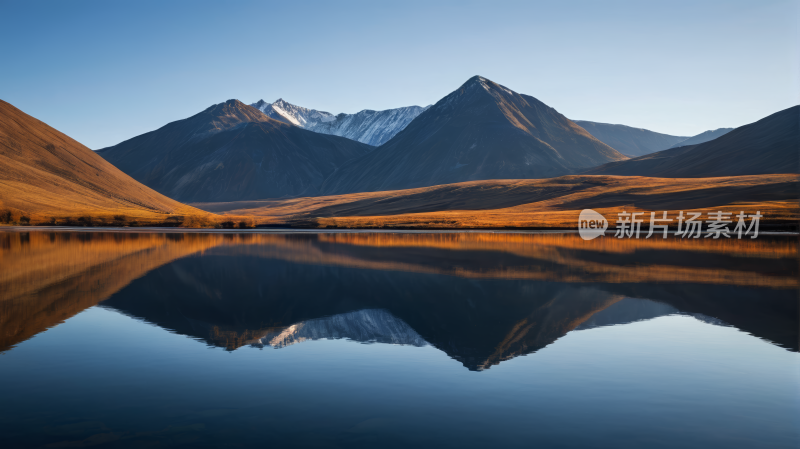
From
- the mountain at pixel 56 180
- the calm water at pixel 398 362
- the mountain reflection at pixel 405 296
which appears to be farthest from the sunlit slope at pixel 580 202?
the calm water at pixel 398 362

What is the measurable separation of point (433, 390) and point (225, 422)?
184 inches

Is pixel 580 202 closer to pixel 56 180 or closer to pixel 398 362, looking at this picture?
pixel 56 180

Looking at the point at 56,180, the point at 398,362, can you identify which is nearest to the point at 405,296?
the point at 398,362

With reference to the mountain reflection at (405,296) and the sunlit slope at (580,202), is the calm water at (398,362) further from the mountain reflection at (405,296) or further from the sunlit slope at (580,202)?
the sunlit slope at (580,202)

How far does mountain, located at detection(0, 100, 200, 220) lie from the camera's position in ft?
451

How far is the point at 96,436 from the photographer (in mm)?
10297

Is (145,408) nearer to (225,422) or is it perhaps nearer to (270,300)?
(225,422)

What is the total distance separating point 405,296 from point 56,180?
548 feet

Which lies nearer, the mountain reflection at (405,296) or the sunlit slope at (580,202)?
the mountain reflection at (405,296)

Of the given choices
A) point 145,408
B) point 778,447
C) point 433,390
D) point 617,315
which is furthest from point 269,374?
point 617,315

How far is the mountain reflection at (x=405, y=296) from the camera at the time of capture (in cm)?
1945

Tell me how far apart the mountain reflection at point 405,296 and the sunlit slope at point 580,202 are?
74767 millimetres

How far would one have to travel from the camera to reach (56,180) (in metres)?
161

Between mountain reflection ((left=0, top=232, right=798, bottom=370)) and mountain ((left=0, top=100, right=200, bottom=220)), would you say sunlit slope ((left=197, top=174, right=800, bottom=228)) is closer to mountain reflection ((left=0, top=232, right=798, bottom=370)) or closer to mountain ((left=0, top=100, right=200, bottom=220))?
mountain ((left=0, top=100, right=200, bottom=220))
